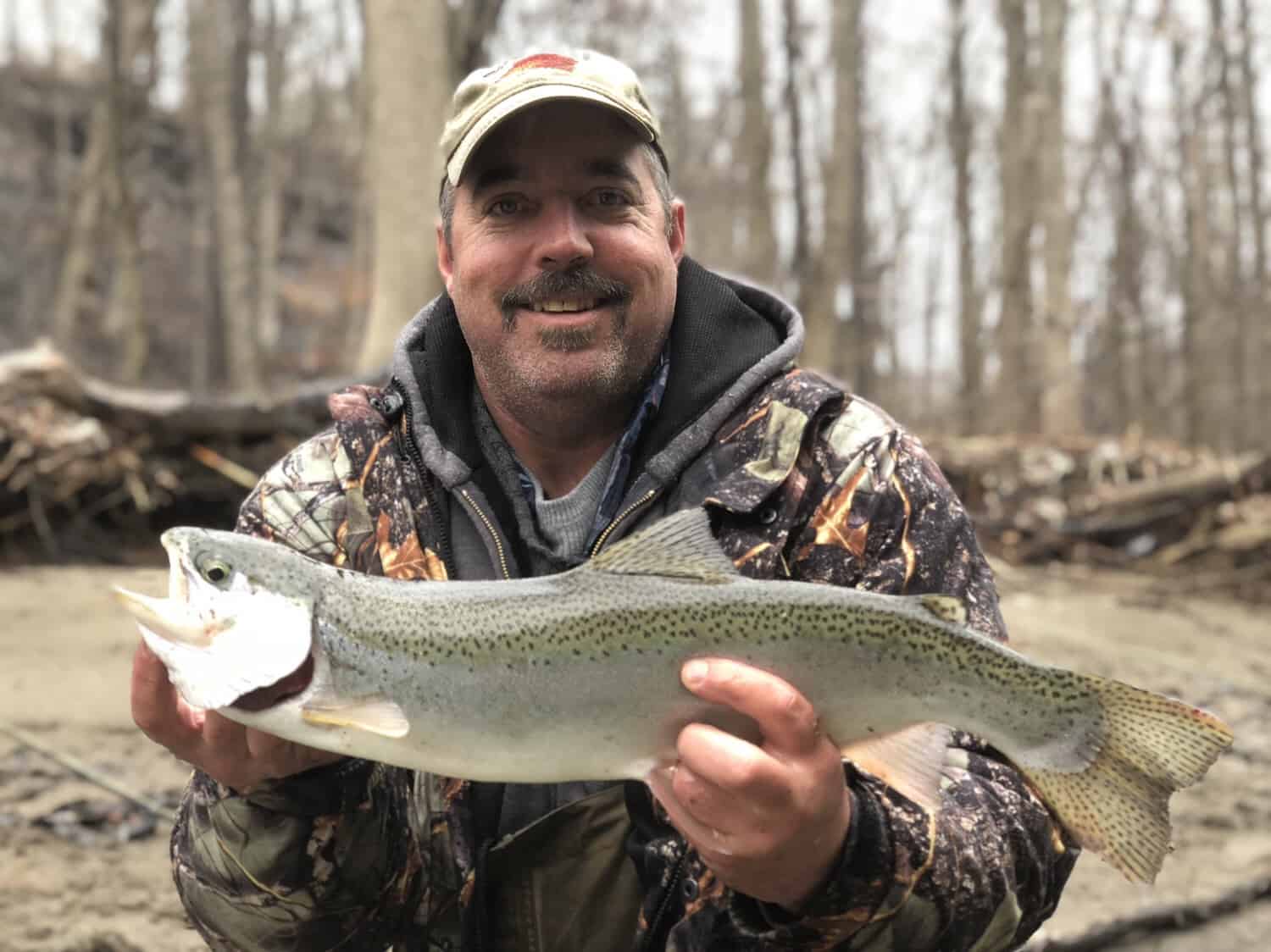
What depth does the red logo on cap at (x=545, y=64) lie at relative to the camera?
3121mm

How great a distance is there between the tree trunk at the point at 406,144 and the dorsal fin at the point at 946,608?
22.9 ft

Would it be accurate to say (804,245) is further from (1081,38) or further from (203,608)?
(203,608)

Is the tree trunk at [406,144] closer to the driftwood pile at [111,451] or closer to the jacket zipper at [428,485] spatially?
the driftwood pile at [111,451]

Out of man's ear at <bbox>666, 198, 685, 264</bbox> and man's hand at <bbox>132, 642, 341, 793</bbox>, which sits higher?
man's ear at <bbox>666, 198, 685, 264</bbox>

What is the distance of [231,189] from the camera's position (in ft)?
81.5

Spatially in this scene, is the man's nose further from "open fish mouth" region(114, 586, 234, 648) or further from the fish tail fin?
the fish tail fin

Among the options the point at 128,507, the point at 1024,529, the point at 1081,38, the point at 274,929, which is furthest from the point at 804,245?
the point at 274,929

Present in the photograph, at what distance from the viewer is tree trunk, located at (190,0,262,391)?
24.5 m

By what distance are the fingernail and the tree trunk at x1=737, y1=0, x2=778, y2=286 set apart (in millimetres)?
15269

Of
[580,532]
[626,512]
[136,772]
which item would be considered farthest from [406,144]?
[626,512]

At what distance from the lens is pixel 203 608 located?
91.0 inches

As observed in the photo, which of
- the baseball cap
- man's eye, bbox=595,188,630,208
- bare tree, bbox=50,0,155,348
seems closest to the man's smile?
man's eye, bbox=595,188,630,208

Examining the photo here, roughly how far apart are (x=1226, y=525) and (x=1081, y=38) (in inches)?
863

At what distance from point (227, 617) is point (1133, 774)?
172cm
